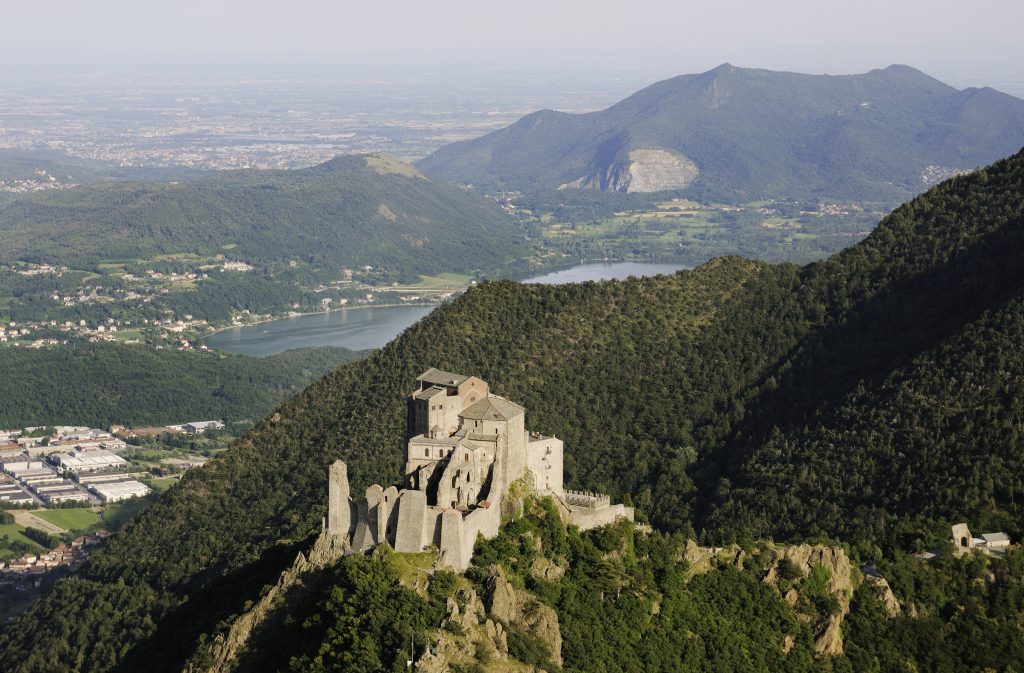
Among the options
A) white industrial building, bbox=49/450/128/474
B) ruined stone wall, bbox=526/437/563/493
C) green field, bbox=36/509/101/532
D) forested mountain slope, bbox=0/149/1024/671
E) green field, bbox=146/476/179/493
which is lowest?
white industrial building, bbox=49/450/128/474

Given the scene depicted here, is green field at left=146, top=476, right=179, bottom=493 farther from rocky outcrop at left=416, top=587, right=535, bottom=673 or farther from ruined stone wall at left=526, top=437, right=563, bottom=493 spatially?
rocky outcrop at left=416, top=587, right=535, bottom=673

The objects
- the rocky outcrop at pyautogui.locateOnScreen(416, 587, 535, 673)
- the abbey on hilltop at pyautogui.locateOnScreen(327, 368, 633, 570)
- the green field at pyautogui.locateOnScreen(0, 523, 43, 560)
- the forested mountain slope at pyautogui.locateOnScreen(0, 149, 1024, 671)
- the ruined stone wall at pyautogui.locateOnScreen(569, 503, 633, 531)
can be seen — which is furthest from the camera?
the green field at pyautogui.locateOnScreen(0, 523, 43, 560)

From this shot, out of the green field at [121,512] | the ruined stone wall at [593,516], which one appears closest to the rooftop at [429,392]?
the ruined stone wall at [593,516]

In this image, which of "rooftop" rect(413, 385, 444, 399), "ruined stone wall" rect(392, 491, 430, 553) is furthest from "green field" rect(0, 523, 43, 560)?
"ruined stone wall" rect(392, 491, 430, 553)

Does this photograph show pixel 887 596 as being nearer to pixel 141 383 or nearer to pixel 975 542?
pixel 975 542

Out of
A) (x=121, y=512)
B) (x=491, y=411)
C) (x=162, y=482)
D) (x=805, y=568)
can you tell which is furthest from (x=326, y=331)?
(x=491, y=411)

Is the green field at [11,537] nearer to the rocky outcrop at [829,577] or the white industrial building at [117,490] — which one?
the white industrial building at [117,490]
